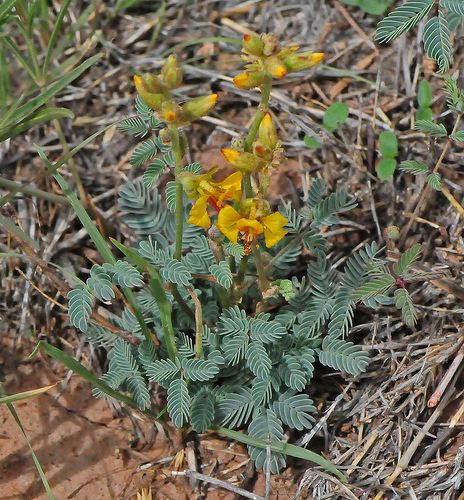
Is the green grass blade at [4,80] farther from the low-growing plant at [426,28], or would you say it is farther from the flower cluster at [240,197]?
the low-growing plant at [426,28]

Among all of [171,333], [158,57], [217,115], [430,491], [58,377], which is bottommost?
[430,491]

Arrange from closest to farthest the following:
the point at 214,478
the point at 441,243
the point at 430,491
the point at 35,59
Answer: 1. the point at 430,491
2. the point at 214,478
3. the point at 441,243
4. the point at 35,59

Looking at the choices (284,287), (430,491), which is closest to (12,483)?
(284,287)

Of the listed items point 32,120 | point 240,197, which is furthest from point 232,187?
point 32,120

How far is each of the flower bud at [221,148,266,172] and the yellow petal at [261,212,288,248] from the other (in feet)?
0.56

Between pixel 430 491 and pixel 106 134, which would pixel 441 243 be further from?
pixel 106 134

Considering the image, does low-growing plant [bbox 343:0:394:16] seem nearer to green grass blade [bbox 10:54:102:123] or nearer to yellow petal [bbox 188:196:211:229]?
green grass blade [bbox 10:54:102:123]

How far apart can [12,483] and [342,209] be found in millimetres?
1532

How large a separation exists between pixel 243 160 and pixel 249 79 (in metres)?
0.22

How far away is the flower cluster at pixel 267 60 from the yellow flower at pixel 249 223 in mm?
365

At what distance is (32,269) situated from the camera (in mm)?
3170

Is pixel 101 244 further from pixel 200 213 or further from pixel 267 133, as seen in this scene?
pixel 267 133

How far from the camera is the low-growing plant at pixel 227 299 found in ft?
7.76

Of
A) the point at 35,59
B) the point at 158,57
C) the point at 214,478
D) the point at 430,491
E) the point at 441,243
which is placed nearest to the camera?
the point at 430,491
